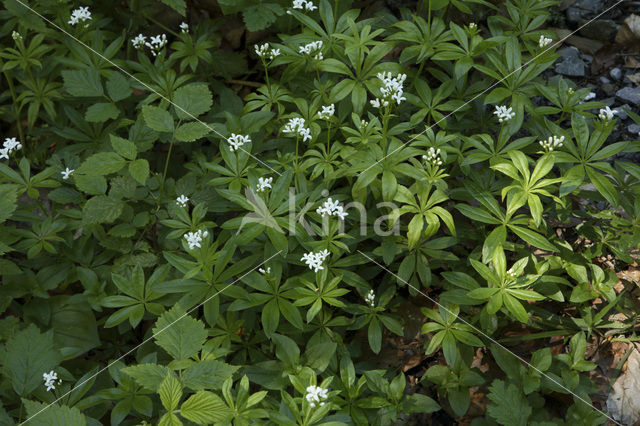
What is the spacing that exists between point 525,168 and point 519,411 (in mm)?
1294

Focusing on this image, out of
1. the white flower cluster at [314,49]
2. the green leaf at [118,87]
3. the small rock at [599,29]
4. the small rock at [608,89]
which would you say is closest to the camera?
the white flower cluster at [314,49]

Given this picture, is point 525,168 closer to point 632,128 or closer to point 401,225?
point 401,225

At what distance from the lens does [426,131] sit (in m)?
3.29

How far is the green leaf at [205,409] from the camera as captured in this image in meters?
2.50

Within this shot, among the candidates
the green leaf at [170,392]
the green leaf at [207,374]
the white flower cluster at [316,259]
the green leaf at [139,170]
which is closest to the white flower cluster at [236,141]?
the green leaf at [139,170]

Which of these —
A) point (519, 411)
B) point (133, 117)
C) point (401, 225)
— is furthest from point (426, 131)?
point (133, 117)

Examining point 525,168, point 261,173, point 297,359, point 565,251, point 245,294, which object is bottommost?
point 565,251

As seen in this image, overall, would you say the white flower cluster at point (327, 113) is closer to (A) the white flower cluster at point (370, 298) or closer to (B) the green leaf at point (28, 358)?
(A) the white flower cluster at point (370, 298)

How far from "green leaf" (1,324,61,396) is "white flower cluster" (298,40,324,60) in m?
2.34

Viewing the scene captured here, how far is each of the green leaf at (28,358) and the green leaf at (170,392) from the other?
926 millimetres

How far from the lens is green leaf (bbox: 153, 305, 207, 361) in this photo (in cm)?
271

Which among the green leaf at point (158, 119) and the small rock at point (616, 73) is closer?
the green leaf at point (158, 119)

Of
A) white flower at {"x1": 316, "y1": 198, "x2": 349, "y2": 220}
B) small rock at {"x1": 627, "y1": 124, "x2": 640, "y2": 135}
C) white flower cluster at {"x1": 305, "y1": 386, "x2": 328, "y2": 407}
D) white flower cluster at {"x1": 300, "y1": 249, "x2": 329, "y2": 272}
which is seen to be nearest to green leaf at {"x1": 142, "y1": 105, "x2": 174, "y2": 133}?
white flower at {"x1": 316, "y1": 198, "x2": 349, "y2": 220}

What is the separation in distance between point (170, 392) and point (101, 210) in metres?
1.41
